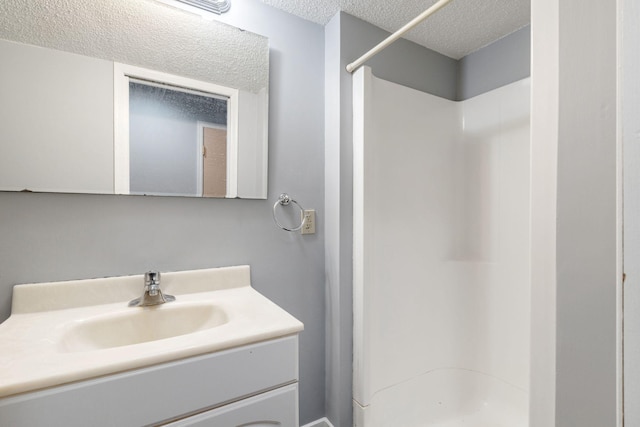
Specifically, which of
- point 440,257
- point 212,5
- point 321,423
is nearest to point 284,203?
point 212,5

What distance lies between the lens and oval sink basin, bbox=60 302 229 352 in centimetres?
83

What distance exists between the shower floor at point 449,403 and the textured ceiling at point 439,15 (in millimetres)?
1819

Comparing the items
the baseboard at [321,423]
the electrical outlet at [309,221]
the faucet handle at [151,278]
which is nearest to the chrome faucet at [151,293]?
the faucet handle at [151,278]

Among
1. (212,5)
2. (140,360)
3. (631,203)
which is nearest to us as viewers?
(631,203)

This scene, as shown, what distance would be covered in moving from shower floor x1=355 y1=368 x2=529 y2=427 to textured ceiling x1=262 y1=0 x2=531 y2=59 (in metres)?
1.82

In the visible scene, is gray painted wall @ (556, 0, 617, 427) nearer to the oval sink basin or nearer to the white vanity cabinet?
the white vanity cabinet

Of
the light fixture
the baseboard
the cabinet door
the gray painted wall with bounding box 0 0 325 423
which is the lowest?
the baseboard

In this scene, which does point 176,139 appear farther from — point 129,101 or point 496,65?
point 496,65

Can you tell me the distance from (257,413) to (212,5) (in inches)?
56.7

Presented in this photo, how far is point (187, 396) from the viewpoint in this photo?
67 cm

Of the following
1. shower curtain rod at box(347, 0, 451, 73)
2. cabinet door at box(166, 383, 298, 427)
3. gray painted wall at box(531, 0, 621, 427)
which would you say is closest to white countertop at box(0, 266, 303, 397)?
cabinet door at box(166, 383, 298, 427)

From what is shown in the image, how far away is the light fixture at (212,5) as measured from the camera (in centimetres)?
112

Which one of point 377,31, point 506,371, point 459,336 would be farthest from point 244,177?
point 506,371

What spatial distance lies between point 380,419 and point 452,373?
54 centimetres
